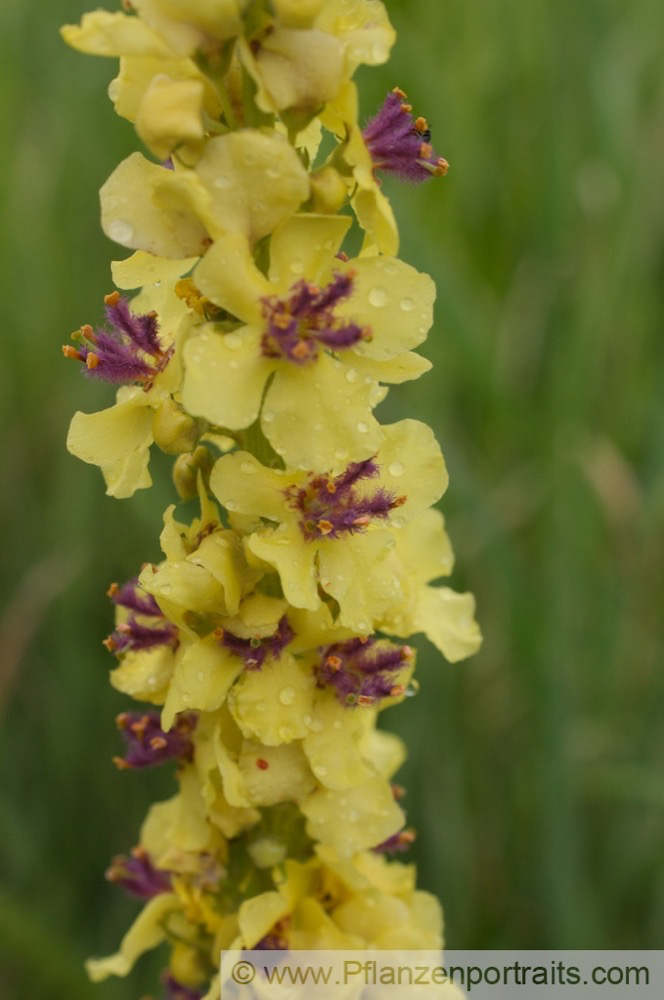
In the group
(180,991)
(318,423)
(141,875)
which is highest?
(318,423)

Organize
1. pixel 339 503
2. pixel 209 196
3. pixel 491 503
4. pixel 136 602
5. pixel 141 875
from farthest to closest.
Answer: pixel 491 503 < pixel 141 875 < pixel 136 602 < pixel 339 503 < pixel 209 196

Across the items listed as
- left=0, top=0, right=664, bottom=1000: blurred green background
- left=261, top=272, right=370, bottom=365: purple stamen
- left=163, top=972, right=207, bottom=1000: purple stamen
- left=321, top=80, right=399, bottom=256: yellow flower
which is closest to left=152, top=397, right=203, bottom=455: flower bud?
left=261, top=272, right=370, bottom=365: purple stamen

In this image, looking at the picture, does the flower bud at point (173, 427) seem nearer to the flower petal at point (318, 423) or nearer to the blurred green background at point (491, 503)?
the flower petal at point (318, 423)

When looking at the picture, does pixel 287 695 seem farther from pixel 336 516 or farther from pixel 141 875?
pixel 141 875

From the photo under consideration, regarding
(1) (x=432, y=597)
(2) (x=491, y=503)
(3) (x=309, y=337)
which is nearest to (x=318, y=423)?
(3) (x=309, y=337)

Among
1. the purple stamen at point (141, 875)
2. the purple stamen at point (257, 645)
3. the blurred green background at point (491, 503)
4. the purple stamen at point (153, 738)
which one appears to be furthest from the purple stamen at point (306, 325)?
the blurred green background at point (491, 503)

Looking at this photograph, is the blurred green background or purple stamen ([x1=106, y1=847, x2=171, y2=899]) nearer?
purple stamen ([x1=106, y1=847, x2=171, y2=899])

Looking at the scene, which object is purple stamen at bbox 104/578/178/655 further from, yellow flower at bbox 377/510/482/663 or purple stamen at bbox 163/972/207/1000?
purple stamen at bbox 163/972/207/1000
